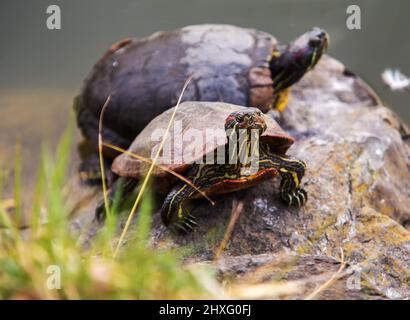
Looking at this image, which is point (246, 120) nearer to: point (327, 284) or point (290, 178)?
point (290, 178)

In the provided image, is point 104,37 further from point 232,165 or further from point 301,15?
point 232,165

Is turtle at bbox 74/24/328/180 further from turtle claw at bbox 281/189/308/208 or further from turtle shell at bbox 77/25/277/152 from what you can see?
turtle claw at bbox 281/189/308/208

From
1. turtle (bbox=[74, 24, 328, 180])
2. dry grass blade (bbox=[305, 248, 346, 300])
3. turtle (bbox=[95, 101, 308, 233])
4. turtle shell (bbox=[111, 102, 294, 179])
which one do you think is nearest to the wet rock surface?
dry grass blade (bbox=[305, 248, 346, 300])

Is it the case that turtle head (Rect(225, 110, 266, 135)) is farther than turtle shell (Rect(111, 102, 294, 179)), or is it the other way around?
turtle shell (Rect(111, 102, 294, 179))

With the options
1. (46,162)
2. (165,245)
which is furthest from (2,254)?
(165,245)

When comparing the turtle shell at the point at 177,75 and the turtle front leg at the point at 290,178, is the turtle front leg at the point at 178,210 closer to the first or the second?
the turtle front leg at the point at 290,178

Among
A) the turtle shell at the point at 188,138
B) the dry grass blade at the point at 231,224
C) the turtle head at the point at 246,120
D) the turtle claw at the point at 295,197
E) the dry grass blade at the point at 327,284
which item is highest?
the turtle head at the point at 246,120

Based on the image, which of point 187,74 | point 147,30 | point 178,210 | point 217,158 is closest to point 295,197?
point 217,158

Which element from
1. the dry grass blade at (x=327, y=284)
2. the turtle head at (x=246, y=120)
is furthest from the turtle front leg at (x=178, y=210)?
the dry grass blade at (x=327, y=284)
